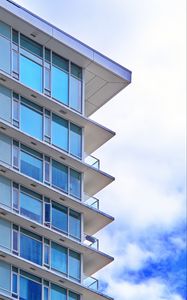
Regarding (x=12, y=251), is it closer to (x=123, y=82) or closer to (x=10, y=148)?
(x=10, y=148)

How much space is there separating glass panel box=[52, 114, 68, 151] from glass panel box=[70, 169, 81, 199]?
1.29m

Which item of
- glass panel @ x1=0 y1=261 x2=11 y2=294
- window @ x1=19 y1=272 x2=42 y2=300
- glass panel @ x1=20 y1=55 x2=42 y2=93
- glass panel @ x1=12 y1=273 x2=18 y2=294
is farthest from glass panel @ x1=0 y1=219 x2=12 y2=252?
glass panel @ x1=20 y1=55 x2=42 y2=93

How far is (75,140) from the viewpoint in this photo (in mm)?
76500

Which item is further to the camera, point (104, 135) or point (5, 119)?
point (104, 135)

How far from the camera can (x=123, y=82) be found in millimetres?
79000

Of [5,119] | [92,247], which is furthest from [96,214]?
[5,119]

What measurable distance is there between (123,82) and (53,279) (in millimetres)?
11767

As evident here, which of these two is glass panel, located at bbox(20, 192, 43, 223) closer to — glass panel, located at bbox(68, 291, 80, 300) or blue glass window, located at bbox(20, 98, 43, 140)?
blue glass window, located at bbox(20, 98, 43, 140)

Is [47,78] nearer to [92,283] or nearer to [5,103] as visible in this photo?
[5,103]

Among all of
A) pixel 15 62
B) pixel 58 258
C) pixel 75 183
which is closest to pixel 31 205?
pixel 58 258

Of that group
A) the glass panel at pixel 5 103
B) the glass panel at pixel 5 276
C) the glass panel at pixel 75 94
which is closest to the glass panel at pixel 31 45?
the glass panel at pixel 75 94

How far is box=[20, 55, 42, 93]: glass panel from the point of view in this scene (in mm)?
74625

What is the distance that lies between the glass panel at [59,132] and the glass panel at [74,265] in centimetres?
505

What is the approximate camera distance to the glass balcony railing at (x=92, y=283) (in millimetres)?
74194
